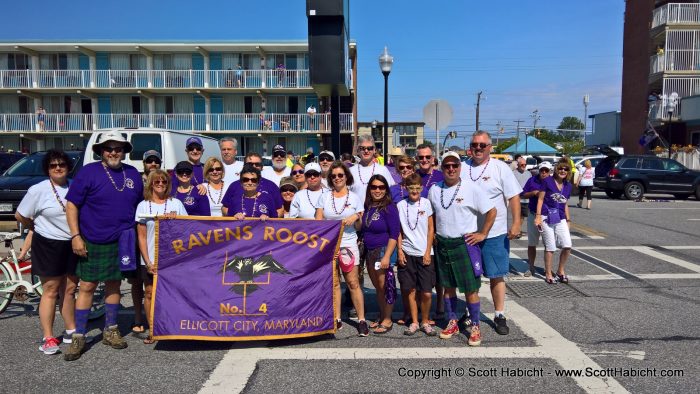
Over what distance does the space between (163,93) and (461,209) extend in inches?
1271

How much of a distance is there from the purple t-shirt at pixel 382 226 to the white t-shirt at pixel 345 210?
0.53 ft

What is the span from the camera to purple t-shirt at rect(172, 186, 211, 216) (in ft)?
17.5

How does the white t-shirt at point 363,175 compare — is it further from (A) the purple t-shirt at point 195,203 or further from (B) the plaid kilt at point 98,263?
(B) the plaid kilt at point 98,263

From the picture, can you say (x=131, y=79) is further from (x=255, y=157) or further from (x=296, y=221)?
(x=296, y=221)

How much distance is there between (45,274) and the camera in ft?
14.7

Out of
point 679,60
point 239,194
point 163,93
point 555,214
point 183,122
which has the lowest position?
point 555,214

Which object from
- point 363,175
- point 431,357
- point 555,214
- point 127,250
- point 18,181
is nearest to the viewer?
point 431,357

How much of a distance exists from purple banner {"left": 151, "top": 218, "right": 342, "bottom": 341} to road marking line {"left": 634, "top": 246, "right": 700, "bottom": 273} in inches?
248

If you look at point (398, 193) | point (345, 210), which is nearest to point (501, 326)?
point (398, 193)

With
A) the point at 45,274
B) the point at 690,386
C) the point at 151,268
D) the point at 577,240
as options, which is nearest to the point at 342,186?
the point at 151,268

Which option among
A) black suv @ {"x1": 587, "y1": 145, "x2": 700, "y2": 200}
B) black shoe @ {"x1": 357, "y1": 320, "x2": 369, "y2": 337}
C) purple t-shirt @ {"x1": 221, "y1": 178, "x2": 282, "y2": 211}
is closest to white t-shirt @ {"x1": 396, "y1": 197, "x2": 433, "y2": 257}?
black shoe @ {"x1": 357, "y1": 320, "x2": 369, "y2": 337}

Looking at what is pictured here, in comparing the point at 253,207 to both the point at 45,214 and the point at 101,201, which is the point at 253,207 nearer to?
the point at 101,201

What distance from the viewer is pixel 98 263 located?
14.8 feet

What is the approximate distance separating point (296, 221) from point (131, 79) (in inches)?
1251
